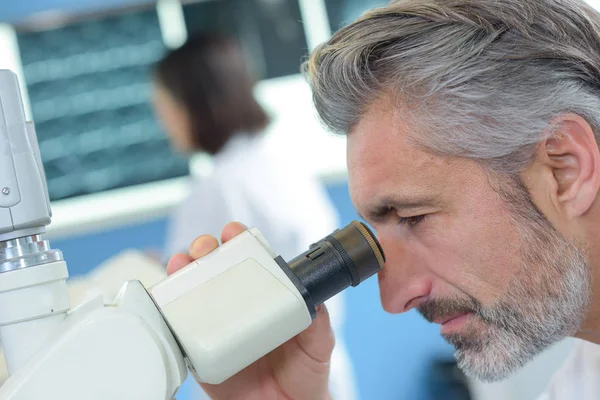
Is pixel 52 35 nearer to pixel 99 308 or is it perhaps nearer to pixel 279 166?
pixel 279 166

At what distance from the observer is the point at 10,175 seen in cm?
78

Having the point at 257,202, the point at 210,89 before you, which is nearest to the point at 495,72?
the point at 257,202

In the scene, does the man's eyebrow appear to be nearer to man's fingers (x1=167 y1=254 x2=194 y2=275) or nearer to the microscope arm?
man's fingers (x1=167 y1=254 x2=194 y2=275)

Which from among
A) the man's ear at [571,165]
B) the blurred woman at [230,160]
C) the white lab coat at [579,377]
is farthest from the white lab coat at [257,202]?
the man's ear at [571,165]

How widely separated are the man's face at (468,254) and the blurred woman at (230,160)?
3.56 feet

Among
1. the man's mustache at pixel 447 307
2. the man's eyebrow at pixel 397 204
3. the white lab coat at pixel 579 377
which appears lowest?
the white lab coat at pixel 579 377

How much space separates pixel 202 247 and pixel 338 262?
0.63 ft

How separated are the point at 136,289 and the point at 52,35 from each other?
2.83 m

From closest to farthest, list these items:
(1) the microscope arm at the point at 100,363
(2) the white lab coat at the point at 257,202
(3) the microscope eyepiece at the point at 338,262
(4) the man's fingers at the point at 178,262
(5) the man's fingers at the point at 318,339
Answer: (1) the microscope arm at the point at 100,363, (3) the microscope eyepiece at the point at 338,262, (4) the man's fingers at the point at 178,262, (5) the man's fingers at the point at 318,339, (2) the white lab coat at the point at 257,202

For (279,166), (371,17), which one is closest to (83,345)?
(371,17)

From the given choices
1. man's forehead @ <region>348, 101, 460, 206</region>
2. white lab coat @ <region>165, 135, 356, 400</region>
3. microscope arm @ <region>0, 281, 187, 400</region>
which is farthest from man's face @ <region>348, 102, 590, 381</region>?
white lab coat @ <region>165, 135, 356, 400</region>

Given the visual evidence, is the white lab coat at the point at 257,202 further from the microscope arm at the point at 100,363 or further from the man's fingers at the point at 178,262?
the microscope arm at the point at 100,363

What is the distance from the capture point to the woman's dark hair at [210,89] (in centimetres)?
231

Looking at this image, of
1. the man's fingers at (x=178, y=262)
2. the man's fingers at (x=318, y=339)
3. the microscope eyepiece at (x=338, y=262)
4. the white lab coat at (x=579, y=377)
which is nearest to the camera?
the microscope eyepiece at (x=338, y=262)
